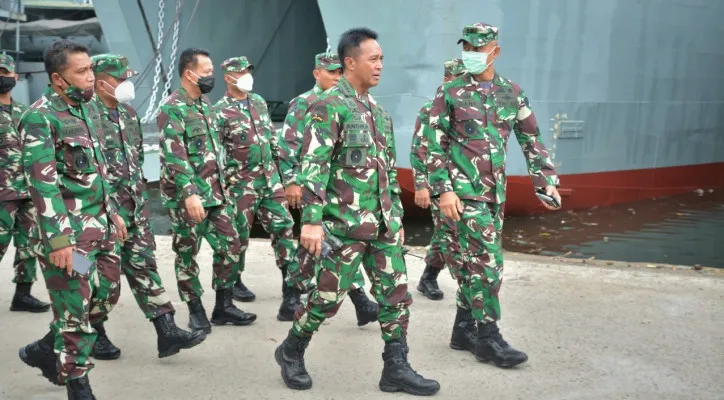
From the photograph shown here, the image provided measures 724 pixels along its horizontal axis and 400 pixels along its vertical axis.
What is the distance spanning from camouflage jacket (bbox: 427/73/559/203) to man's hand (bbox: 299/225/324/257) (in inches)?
37.0

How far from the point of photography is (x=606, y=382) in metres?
3.85

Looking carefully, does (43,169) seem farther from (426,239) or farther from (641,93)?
(641,93)

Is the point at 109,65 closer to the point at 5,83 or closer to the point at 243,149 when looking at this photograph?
the point at 243,149

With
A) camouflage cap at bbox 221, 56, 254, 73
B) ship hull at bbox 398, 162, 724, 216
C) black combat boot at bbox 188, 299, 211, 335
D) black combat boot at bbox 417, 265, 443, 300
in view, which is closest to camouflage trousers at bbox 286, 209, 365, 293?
black combat boot at bbox 188, 299, 211, 335

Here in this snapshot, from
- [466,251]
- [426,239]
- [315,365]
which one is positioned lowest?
[426,239]

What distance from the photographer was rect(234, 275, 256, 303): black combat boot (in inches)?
220

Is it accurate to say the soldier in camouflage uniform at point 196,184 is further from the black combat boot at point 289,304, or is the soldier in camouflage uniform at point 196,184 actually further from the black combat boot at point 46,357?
the black combat boot at point 46,357

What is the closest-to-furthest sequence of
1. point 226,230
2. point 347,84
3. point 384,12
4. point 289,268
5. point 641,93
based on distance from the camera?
point 347,84 → point 226,230 → point 289,268 → point 384,12 → point 641,93

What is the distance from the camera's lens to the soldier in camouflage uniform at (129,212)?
4203 millimetres

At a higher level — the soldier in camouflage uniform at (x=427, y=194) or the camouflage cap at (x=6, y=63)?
the camouflage cap at (x=6, y=63)

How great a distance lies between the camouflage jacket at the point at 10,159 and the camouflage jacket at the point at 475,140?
9.12ft

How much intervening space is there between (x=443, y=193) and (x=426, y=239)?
20.9 ft

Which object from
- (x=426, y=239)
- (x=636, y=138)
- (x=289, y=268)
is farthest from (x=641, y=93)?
(x=289, y=268)

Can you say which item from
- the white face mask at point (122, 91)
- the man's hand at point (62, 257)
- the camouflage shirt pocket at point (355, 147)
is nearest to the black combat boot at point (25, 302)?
the white face mask at point (122, 91)
